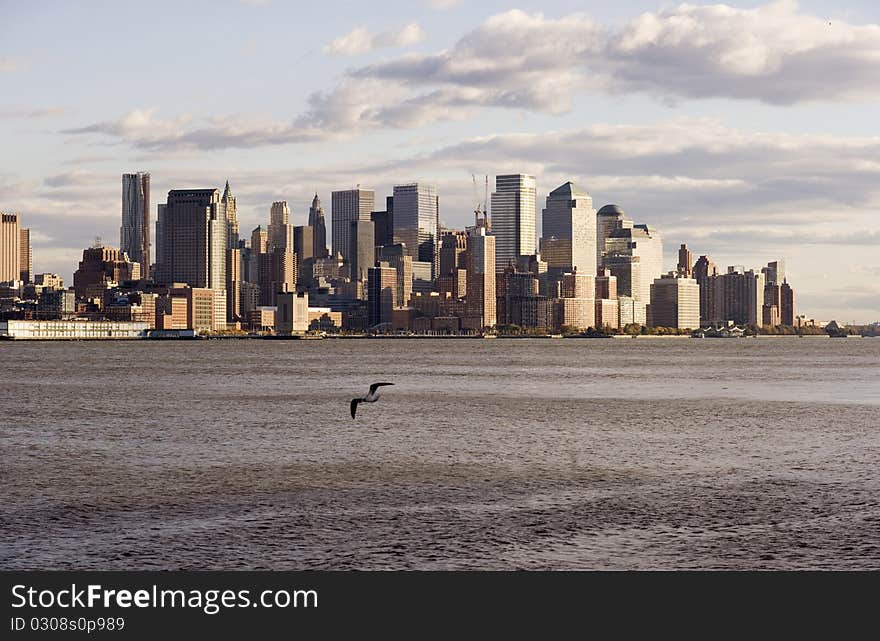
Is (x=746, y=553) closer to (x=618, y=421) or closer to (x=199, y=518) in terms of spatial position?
(x=199, y=518)

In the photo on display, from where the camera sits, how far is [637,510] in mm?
38469

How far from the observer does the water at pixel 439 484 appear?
32.4 metres

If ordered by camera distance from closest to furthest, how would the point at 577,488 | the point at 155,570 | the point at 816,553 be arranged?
the point at 155,570
the point at 816,553
the point at 577,488

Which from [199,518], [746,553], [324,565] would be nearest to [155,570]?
[324,565]

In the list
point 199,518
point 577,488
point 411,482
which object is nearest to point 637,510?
point 577,488

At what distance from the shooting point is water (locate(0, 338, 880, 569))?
32375 millimetres

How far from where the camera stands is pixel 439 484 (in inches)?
1741

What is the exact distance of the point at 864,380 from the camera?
129500 millimetres
